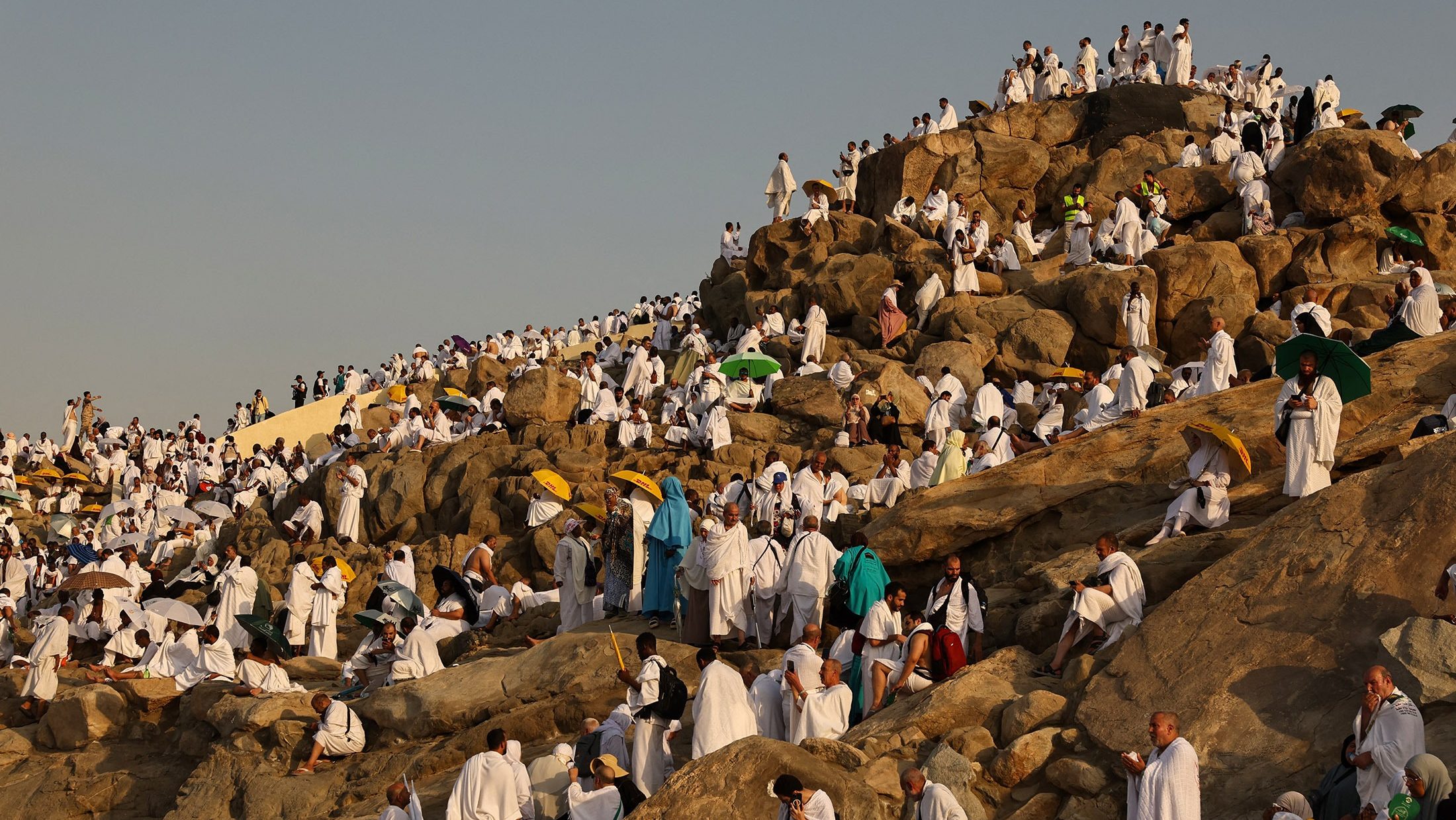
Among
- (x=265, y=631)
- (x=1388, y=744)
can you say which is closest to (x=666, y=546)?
(x=265, y=631)

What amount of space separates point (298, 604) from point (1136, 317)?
1483cm

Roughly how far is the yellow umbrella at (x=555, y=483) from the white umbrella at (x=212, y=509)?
8.27 metres

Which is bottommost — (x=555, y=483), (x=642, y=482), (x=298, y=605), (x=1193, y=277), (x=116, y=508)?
(x=298, y=605)

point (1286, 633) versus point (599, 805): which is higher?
point (1286, 633)

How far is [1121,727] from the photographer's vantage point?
10.0m

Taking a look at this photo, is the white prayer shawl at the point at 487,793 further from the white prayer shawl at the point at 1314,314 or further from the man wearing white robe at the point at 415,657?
the white prayer shawl at the point at 1314,314

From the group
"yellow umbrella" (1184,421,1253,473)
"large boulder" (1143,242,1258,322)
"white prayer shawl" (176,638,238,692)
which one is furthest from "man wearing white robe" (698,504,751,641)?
"large boulder" (1143,242,1258,322)

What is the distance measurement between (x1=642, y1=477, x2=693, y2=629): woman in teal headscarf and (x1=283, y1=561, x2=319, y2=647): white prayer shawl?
5.28 metres

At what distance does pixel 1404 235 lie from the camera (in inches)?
1008

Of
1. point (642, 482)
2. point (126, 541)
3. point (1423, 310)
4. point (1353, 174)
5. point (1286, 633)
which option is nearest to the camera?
point (1286, 633)

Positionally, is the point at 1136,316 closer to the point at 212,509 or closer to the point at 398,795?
the point at 212,509

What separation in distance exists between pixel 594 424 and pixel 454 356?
13063mm

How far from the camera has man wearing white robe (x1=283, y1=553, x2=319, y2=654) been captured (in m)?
18.8

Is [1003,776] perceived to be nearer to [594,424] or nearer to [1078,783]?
[1078,783]
